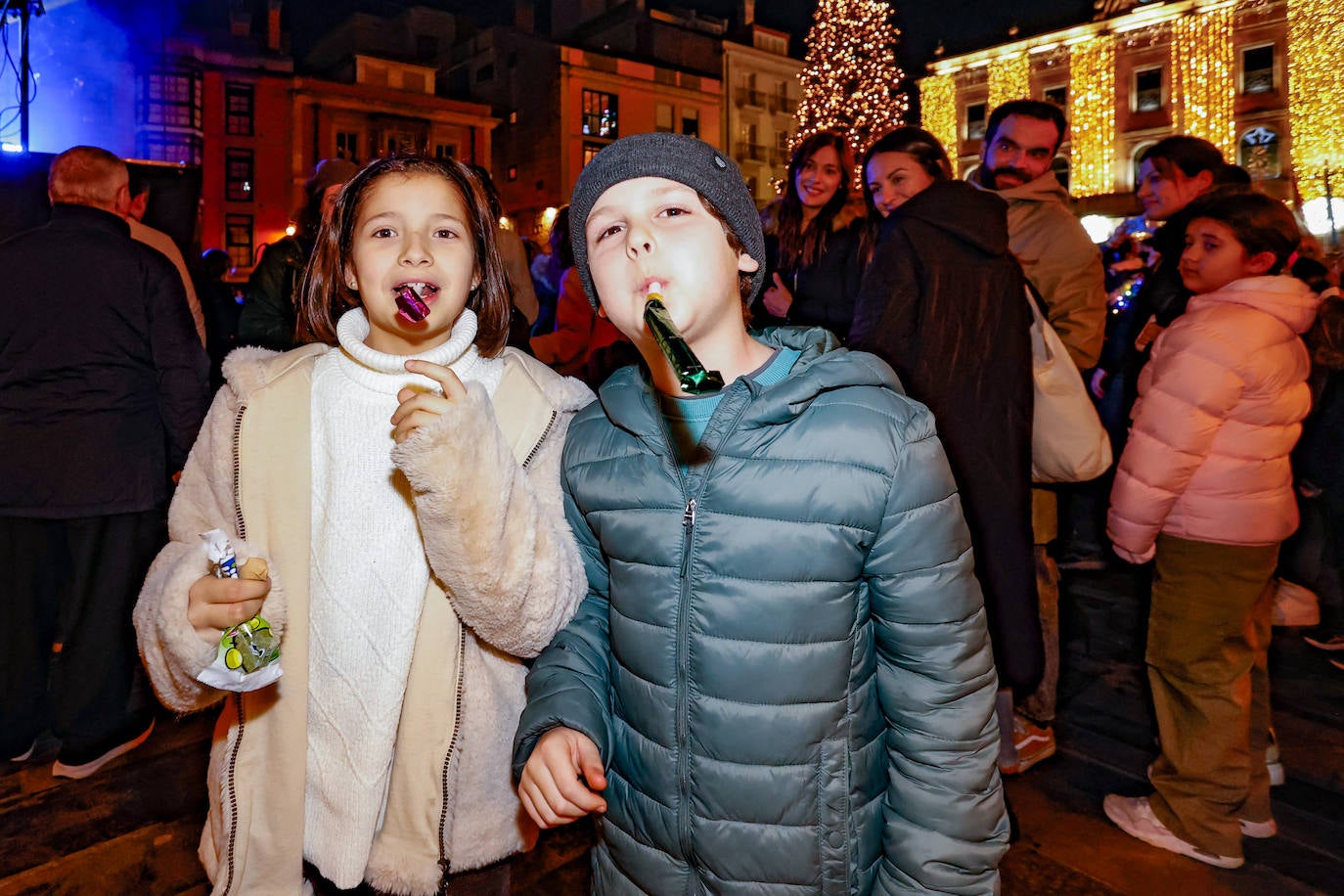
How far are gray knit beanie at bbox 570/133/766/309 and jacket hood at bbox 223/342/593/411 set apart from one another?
26 centimetres

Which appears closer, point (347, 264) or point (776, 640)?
point (776, 640)

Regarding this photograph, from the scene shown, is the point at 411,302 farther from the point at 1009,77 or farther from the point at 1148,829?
the point at 1009,77

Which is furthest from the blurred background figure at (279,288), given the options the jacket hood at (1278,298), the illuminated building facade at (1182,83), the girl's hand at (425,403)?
the illuminated building facade at (1182,83)

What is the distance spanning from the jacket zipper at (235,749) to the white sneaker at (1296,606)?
20.3ft

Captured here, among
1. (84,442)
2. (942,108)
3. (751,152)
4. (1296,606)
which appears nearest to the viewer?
(84,442)

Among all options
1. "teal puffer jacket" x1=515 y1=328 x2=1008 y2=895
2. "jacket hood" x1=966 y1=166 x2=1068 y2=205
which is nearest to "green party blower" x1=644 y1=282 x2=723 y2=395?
"teal puffer jacket" x1=515 y1=328 x2=1008 y2=895

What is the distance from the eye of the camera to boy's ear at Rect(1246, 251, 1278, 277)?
2.91 meters

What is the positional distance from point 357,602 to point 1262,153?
3500cm

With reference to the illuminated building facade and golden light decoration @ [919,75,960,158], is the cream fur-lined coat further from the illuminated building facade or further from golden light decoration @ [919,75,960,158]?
golden light decoration @ [919,75,960,158]

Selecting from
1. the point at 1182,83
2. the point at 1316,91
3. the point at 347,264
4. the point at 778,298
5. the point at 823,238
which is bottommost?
the point at 347,264

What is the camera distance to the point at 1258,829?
10.1ft

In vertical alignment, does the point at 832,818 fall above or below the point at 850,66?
below

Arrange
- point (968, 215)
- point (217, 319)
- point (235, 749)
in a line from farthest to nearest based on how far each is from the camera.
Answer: point (217, 319)
point (968, 215)
point (235, 749)

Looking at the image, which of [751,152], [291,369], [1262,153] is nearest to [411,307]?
[291,369]
